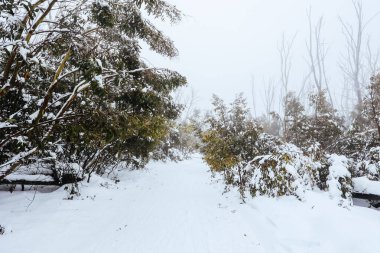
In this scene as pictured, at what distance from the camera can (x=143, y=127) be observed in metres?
7.19

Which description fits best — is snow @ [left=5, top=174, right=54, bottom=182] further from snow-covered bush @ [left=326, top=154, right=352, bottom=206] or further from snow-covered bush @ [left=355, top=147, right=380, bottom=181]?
snow-covered bush @ [left=355, top=147, right=380, bottom=181]

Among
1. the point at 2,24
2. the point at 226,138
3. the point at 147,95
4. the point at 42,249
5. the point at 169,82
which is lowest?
the point at 42,249

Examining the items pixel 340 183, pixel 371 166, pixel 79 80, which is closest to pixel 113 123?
pixel 79 80

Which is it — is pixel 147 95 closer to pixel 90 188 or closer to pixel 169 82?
pixel 169 82

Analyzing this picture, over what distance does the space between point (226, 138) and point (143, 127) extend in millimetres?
4137

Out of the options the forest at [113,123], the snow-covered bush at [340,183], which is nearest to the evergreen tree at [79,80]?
the forest at [113,123]

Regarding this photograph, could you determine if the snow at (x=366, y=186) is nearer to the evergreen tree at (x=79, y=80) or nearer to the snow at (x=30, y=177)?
the evergreen tree at (x=79, y=80)

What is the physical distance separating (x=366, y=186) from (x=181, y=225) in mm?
6179

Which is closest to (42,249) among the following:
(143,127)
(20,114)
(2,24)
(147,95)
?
(20,114)

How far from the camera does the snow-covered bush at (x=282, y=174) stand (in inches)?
317

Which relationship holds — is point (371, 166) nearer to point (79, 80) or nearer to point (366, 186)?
point (366, 186)

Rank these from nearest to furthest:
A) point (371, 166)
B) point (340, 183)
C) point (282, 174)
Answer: point (282, 174), point (340, 183), point (371, 166)

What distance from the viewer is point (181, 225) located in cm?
685

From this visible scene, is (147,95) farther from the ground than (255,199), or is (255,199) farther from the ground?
(147,95)
